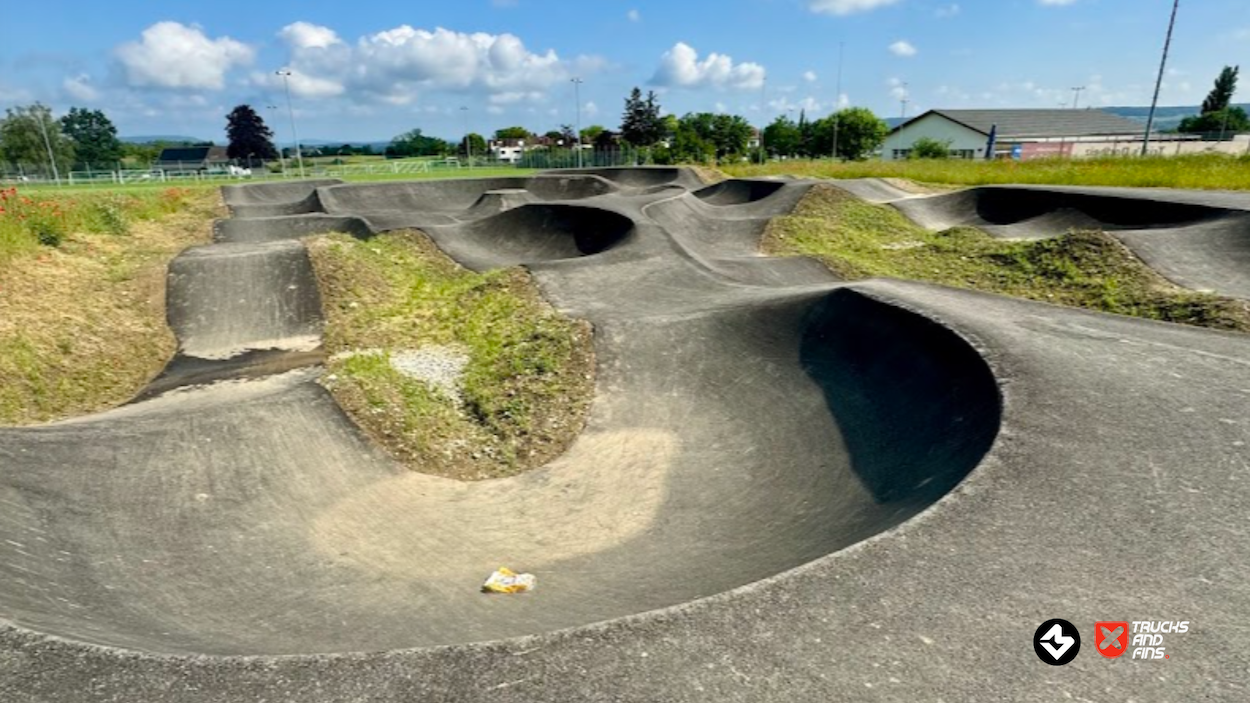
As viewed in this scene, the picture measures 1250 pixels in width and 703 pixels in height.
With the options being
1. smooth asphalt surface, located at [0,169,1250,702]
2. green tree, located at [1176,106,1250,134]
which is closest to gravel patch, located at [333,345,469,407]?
smooth asphalt surface, located at [0,169,1250,702]

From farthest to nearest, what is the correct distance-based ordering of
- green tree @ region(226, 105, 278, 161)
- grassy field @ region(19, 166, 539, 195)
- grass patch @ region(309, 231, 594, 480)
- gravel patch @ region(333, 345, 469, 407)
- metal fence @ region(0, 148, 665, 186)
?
green tree @ region(226, 105, 278, 161), metal fence @ region(0, 148, 665, 186), grassy field @ region(19, 166, 539, 195), gravel patch @ region(333, 345, 469, 407), grass patch @ region(309, 231, 594, 480)

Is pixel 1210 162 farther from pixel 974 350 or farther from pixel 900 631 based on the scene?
pixel 900 631

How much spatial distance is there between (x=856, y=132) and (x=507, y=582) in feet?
283

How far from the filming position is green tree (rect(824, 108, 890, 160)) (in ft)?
265

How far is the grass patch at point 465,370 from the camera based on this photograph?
8305 mm

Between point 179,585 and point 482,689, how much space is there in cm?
370

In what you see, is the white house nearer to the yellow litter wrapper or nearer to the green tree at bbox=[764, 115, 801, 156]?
the green tree at bbox=[764, 115, 801, 156]

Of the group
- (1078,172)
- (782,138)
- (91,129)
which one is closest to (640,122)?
(782,138)

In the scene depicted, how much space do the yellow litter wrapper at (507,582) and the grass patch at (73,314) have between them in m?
7.85

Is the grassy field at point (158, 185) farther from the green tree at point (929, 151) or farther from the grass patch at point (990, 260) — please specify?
the green tree at point (929, 151)

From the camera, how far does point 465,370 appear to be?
34.3 ft

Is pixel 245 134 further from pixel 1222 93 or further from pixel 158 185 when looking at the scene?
pixel 1222 93

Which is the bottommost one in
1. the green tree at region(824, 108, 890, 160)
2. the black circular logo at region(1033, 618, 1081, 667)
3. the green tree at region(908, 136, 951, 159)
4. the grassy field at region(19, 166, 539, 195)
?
the black circular logo at region(1033, 618, 1081, 667)

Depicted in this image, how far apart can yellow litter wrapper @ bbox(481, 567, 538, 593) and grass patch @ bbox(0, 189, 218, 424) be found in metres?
7.85
